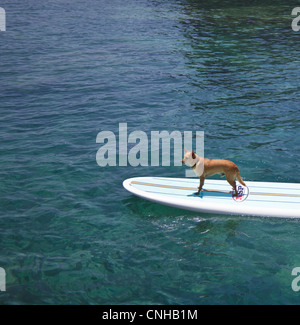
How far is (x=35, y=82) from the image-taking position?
68.5 ft

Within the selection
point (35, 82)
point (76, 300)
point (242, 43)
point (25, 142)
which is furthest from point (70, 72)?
point (76, 300)

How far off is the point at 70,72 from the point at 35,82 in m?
2.11

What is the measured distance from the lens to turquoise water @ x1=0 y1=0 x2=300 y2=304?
8977mm

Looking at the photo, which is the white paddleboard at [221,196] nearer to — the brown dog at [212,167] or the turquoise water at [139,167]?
the turquoise water at [139,167]

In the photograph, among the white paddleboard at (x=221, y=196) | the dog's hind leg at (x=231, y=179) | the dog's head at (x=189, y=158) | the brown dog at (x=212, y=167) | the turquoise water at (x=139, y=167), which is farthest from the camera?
the dog's hind leg at (x=231, y=179)

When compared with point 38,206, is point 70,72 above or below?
above

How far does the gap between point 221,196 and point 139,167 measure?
338 centimetres

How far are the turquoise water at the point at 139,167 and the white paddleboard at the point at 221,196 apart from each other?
0.96 ft

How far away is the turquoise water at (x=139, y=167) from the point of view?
29.5 ft

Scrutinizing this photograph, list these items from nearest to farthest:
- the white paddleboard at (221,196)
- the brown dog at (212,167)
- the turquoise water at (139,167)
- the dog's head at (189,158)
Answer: the turquoise water at (139,167) < the dog's head at (189,158) < the brown dog at (212,167) < the white paddleboard at (221,196)

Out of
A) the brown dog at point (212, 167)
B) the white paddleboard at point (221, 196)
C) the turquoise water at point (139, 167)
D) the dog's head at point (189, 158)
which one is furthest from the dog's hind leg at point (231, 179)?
the dog's head at point (189, 158)

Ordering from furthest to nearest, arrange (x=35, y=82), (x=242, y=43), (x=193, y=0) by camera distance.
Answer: (x=193, y=0) → (x=242, y=43) → (x=35, y=82)

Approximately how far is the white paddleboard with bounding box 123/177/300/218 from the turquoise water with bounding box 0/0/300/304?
29 cm
